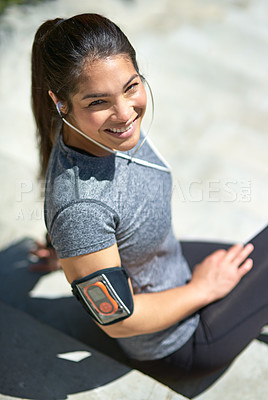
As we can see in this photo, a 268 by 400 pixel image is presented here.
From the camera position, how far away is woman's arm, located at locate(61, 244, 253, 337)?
124 cm

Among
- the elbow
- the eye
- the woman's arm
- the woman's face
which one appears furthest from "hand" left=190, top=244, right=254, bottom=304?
the eye

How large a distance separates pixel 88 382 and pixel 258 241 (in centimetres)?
78

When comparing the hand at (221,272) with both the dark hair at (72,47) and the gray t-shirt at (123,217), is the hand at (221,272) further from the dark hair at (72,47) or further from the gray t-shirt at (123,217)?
the dark hair at (72,47)

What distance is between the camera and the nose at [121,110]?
3.95 feet

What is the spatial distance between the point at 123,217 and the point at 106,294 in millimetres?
211

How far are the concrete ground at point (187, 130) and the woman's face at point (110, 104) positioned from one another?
2.79 feet

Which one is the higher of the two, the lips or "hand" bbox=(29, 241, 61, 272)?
the lips

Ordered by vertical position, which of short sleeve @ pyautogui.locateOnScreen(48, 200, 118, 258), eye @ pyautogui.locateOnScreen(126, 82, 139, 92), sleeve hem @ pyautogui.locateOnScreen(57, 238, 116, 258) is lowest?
sleeve hem @ pyautogui.locateOnScreen(57, 238, 116, 258)

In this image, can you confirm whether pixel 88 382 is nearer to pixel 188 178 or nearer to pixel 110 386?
pixel 110 386

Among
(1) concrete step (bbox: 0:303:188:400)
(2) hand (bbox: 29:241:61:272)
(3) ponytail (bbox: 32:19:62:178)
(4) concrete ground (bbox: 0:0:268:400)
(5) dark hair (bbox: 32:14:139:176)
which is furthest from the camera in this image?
(2) hand (bbox: 29:241:61:272)

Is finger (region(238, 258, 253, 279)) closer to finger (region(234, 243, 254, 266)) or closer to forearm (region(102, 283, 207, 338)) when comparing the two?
finger (region(234, 243, 254, 266))

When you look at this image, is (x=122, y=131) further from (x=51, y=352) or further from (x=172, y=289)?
(x=51, y=352)

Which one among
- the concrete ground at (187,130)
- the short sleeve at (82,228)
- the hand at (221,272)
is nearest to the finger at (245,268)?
the hand at (221,272)

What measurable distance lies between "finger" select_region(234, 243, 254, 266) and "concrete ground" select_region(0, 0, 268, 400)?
416 millimetres
